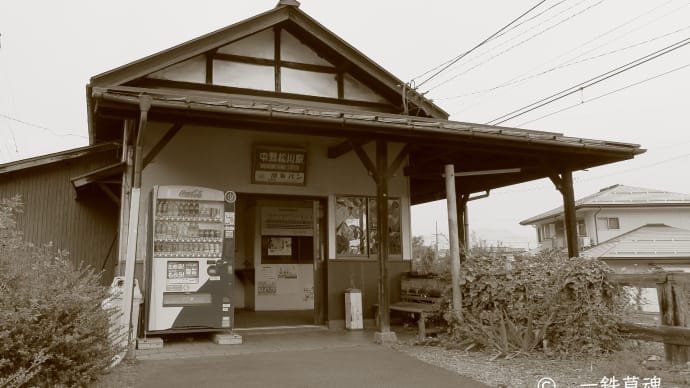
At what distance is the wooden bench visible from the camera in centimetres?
802

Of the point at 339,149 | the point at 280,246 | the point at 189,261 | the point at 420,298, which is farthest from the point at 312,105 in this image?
the point at 280,246

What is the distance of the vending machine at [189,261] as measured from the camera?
7.38m

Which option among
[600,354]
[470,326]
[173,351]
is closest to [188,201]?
[173,351]

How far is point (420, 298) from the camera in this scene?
9.14 meters

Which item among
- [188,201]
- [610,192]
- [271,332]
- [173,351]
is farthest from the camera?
[610,192]

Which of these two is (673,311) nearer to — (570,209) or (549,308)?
(549,308)

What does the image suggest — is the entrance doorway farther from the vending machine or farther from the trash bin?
the vending machine

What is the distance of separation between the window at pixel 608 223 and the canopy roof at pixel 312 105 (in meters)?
21.2

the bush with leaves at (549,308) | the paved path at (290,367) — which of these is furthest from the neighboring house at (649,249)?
the paved path at (290,367)

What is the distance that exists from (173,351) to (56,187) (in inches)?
204

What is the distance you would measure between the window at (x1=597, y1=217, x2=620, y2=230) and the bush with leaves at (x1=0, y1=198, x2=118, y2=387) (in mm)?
29261

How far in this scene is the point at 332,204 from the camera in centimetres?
971

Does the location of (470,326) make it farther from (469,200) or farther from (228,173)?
(469,200)

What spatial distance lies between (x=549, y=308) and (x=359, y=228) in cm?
394
